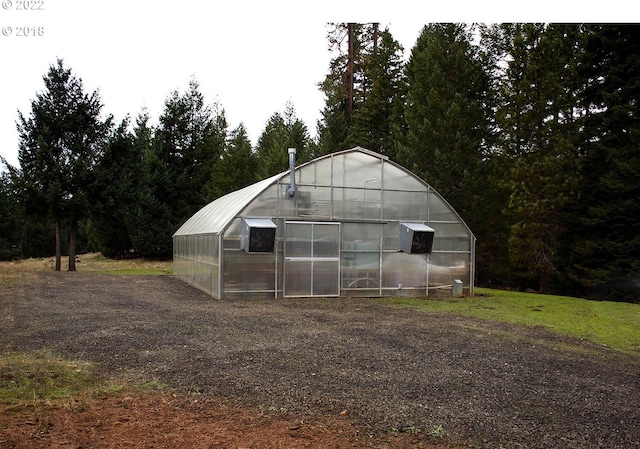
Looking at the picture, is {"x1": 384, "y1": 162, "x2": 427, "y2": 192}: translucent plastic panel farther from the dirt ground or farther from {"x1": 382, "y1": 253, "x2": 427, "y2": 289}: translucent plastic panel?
the dirt ground

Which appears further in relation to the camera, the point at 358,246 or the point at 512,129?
the point at 512,129

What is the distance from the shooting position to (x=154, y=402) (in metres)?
5.34

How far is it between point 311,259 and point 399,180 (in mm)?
3942

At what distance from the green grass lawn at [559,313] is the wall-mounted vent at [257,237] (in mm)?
4092

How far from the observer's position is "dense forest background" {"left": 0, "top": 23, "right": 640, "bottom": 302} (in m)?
20.1

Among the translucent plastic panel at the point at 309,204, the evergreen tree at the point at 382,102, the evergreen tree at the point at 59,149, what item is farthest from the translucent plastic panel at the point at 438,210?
the evergreen tree at the point at 59,149

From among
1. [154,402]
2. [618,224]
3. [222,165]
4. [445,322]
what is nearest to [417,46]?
[222,165]

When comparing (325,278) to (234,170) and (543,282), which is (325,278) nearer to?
(543,282)

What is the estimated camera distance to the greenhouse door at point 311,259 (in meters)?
15.0

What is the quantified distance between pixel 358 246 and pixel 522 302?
5520 millimetres

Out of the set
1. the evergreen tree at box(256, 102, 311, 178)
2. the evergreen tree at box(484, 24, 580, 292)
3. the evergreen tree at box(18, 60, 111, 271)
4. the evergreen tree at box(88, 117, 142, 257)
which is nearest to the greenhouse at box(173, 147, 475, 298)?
the evergreen tree at box(484, 24, 580, 292)

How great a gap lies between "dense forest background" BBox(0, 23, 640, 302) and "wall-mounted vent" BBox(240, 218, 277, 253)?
1238cm

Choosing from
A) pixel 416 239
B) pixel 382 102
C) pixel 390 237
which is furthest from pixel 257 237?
pixel 382 102

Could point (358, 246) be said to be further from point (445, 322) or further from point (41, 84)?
point (41, 84)
